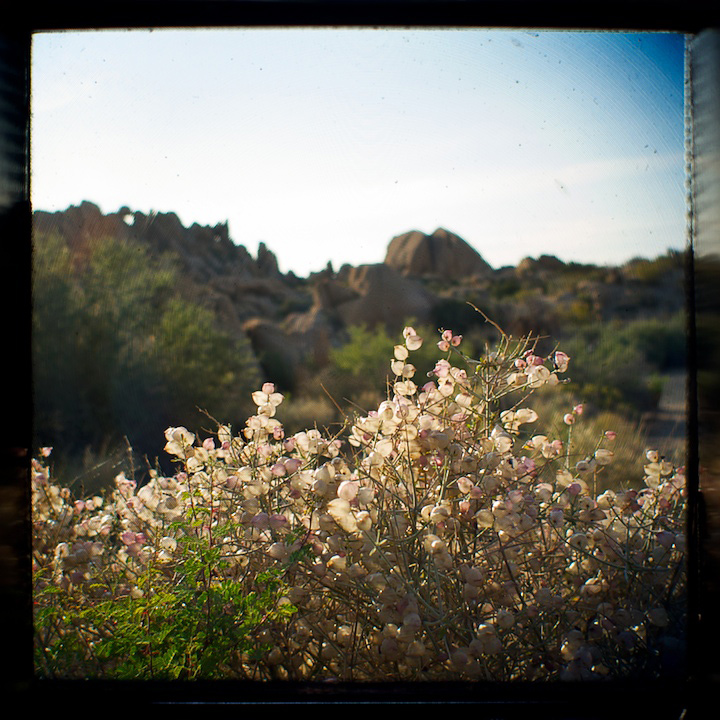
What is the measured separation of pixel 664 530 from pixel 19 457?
1.40 metres

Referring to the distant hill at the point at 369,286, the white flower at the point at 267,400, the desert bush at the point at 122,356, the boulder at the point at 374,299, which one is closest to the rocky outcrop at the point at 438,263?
the distant hill at the point at 369,286

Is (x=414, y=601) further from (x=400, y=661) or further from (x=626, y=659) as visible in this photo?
(x=626, y=659)

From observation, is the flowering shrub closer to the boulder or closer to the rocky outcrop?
the rocky outcrop

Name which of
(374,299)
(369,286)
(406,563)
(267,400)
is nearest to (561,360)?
(406,563)

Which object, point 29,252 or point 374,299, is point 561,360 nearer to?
point 29,252

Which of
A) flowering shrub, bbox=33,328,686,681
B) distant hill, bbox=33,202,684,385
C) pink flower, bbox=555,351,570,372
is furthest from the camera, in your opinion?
distant hill, bbox=33,202,684,385

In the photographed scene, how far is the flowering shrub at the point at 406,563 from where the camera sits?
1337mm

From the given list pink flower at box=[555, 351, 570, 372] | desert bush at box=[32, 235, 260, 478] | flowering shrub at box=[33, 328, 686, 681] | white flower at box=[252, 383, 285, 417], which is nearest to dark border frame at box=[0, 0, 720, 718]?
flowering shrub at box=[33, 328, 686, 681]

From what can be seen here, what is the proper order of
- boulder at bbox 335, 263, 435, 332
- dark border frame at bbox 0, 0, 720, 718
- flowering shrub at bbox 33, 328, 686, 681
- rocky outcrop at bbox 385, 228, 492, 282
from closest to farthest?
dark border frame at bbox 0, 0, 720, 718 → flowering shrub at bbox 33, 328, 686, 681 → rocky outcrop at bbox 385, 228, 492, 282 → boulder at bbox 335, 263, 435, 332

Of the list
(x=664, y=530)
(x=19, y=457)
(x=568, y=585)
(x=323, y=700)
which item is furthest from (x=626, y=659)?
(x=19, y=457)

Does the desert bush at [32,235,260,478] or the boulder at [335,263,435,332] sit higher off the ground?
the boulder at [335,263,435,332]

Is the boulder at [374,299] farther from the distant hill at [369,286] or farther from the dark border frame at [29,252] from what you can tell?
the dark border frame at [29,252]

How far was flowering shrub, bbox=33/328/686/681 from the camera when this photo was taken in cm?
134

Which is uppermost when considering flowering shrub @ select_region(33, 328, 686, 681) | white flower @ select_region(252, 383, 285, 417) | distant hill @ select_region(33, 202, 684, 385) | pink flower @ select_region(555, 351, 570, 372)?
distant hill @ select_region(33, 202, 684, 385)
